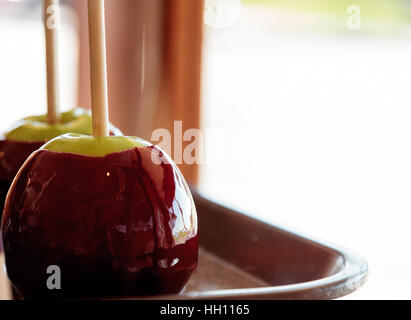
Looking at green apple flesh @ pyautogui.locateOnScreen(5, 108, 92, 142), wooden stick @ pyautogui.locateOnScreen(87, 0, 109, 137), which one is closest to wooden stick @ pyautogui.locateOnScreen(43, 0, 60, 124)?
green apple flesh @ pyautogui.locateOnScreen(5, 108, 92, 142)

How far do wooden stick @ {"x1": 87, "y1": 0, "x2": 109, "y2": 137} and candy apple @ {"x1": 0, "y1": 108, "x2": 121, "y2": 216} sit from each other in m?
0.12

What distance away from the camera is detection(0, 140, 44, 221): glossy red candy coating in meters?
0.47

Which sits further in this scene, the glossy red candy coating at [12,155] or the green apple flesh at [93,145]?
the glossy red candy coating at [12,155]

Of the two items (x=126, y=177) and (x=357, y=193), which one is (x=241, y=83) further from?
(x=126, y=177)

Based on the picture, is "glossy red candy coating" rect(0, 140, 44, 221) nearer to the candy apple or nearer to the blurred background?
the candy apple

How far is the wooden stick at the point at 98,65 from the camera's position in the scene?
1.12 feet

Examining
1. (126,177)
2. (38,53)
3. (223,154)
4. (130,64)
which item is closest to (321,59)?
(223,154)

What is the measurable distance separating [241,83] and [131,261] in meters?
1.37

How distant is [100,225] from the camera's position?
0.32m

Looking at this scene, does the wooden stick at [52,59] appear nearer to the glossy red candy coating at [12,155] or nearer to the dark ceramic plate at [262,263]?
the glossy red candy coating at [12,155]

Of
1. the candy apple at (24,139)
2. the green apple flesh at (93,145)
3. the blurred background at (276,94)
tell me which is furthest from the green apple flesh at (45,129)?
the blurred background at (276,94)

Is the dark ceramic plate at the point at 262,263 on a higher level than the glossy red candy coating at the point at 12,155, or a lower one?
lower

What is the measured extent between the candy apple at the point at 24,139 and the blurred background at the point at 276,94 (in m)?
0.71

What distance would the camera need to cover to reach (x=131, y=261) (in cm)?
32
